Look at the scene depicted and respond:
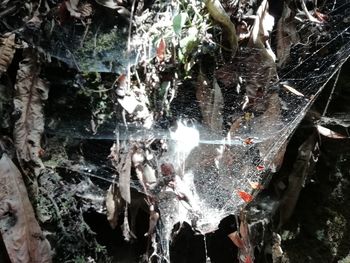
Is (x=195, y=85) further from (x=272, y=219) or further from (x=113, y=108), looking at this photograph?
(x=272, y=219)

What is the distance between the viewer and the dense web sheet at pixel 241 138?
1416 mm

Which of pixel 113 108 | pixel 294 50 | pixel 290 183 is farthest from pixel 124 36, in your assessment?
pixel 290 183

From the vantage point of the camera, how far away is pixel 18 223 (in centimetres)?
109

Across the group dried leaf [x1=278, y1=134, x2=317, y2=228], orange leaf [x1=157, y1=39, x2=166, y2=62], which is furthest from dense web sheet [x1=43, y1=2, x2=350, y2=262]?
orange leaf [x1=157, y1=39, x2=166, y2=62]

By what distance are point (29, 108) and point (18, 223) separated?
1.07 feet

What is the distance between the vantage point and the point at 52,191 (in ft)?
4.09

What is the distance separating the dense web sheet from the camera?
142cm

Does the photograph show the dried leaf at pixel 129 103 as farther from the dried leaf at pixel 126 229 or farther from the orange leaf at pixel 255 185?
the orange leaf at pixel 255 185

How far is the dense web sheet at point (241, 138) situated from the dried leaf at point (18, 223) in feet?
0.99

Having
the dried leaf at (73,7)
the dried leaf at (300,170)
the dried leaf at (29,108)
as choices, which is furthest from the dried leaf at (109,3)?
the dried leaf at (300,170)

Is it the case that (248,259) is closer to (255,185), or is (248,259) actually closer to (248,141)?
(255,185)

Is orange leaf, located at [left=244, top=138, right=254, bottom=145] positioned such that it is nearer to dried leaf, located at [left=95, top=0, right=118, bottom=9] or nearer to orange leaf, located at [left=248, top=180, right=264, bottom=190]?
orange leaf, located at [left=248, top=180, right=264, bottom=190]

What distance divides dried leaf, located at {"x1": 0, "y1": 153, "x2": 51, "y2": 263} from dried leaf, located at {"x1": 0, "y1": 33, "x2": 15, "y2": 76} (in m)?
0.26

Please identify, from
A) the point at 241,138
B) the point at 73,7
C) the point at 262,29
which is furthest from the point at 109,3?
the point at 241,138
